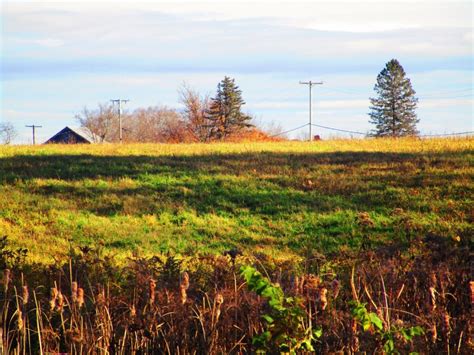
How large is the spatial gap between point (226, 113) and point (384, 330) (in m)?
59.9

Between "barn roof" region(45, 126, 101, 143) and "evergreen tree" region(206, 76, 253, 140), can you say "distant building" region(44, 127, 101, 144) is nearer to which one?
"barn roof" region(45, 126, 101, 143)

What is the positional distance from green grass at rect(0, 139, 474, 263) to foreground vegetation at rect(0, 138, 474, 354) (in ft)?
0.20

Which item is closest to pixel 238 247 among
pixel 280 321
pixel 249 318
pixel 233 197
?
pixel 233 197

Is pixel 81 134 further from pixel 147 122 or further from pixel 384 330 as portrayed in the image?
pixel 384 330

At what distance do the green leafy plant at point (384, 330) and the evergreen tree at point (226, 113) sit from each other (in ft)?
186

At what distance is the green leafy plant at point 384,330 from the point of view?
4.04 m

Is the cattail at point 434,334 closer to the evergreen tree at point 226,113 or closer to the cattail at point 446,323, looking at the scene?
the cattail at point 446,323

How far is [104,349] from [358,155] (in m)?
17.7

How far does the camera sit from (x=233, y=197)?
57.4 ft

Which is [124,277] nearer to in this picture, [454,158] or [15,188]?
[15,188]

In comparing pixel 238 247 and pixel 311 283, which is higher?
pixel 311 283

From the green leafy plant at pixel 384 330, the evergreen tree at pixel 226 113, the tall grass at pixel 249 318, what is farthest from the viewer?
the evergreen tree at pixel 226 113

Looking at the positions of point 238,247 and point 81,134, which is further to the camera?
point 81,134

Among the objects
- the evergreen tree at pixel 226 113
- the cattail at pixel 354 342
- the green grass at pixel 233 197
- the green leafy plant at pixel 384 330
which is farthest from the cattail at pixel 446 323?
the evergreen tree at pixel 226 113
